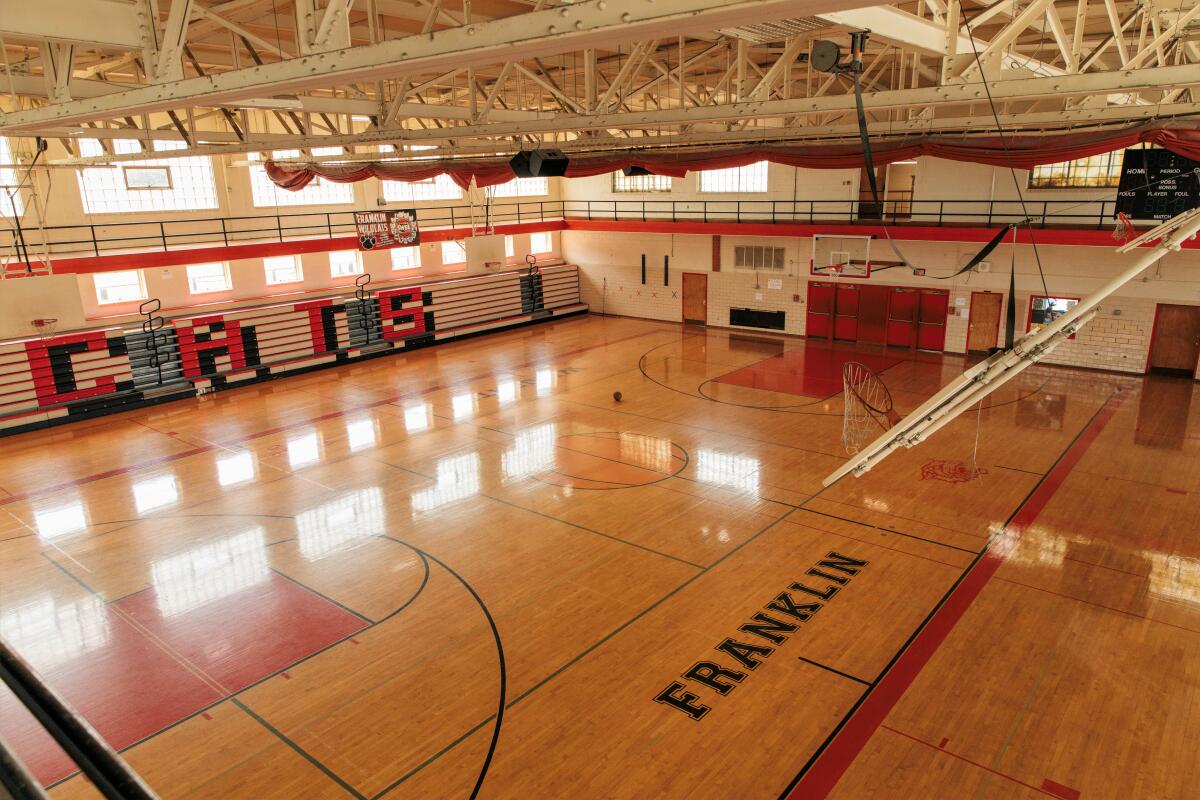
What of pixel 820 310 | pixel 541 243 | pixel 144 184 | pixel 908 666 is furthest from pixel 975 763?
pixel 541 243

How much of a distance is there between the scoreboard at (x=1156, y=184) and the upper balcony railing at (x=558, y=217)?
0.63 m

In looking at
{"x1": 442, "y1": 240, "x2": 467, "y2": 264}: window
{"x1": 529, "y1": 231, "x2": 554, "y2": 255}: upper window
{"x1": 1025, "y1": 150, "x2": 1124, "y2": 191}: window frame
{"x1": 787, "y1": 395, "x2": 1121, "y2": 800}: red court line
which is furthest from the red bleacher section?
{"x1": 787, "y1": 395, "x2": 1121, "y2": 800}: red court line

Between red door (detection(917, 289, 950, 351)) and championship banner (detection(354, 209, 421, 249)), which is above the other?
championship banner (detection(354, 209, 421, 249))

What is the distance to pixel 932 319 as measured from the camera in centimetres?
2341

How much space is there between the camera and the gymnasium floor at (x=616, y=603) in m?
7.30

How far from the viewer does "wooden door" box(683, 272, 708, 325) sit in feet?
92.3

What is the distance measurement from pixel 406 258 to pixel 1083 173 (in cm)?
2125

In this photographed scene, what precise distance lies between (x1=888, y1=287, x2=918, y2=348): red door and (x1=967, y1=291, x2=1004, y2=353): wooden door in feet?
5.29

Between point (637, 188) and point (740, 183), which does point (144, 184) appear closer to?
point (637, 188)

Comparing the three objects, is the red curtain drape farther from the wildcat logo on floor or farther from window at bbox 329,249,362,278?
the wildcat logo on floor

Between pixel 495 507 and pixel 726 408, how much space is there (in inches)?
282

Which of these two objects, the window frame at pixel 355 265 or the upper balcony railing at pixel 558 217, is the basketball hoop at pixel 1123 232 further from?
the window frame at pixel 355 265

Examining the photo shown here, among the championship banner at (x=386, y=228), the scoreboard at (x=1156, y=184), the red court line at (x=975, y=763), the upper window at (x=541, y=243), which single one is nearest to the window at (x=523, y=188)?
the upper window at (x=541, y=243)

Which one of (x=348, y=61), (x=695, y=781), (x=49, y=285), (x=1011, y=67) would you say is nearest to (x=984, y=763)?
(x=695, y=781)
